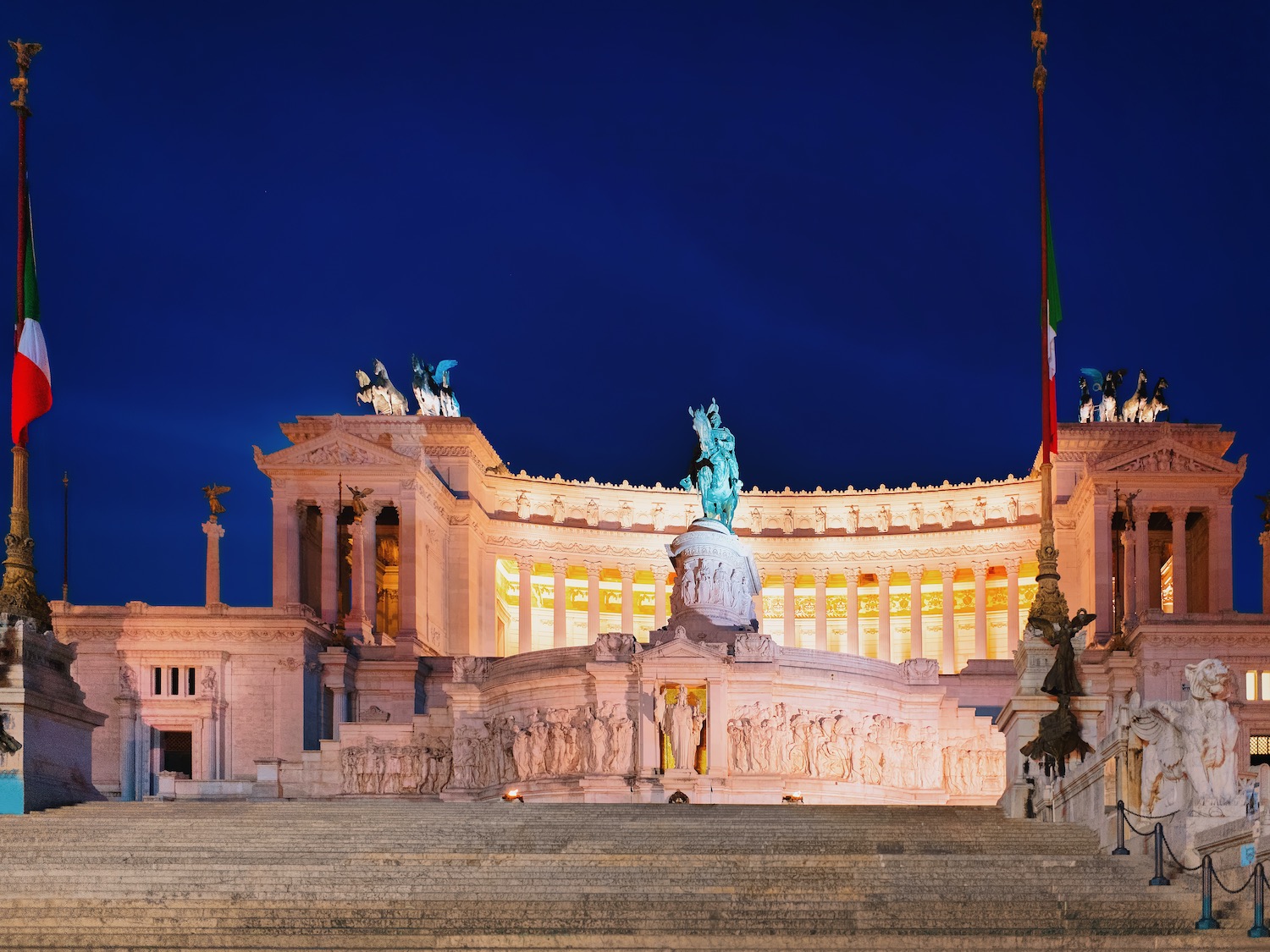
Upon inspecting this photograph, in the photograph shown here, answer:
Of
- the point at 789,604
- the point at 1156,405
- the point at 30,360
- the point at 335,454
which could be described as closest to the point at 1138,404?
the point at 1156,405

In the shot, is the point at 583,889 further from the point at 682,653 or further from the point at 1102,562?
the point at 1102,562

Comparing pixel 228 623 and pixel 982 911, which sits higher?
pixel 228 623

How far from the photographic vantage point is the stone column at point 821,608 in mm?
92750

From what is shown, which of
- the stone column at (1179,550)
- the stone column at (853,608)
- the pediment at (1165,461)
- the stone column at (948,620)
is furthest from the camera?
the stone column at (853,608)

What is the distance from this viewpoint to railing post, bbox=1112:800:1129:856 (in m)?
25.6

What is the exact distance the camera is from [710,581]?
188ft

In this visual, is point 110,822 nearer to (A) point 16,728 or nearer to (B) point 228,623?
(A) point 16,728

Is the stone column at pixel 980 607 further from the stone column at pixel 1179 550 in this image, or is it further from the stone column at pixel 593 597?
the stone column at pixel 593 597

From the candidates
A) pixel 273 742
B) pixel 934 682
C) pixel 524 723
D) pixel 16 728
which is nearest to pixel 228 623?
pixel 273 742

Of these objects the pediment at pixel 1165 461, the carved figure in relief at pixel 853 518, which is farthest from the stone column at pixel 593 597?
the pediment at pixel 1165 461

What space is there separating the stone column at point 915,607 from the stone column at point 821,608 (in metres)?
4.35

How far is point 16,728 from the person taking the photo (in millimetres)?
34500

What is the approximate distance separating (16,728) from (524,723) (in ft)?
63.0

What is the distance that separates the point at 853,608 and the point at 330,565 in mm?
27658
